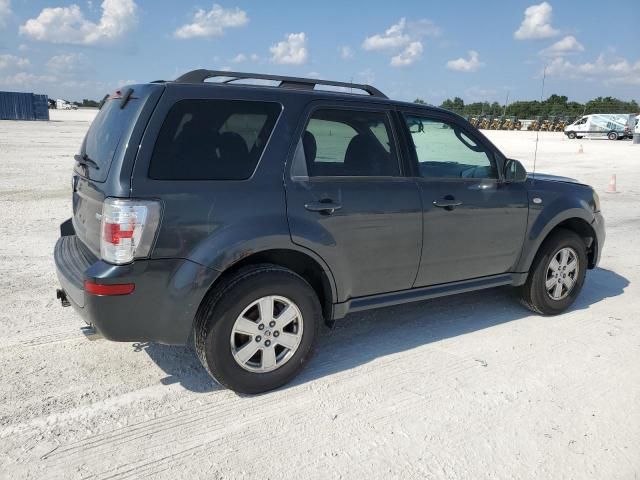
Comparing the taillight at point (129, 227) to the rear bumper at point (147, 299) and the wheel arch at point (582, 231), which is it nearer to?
the rear bumper at point (147, 299)

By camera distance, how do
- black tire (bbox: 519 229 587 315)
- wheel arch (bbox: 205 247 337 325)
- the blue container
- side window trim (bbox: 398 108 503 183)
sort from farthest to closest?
the blue container < black tire (bbox: 519 229 587 315) < side window trim (bbox: 398 108 503 183) < wheel arch (bbox: 205 247 337 325)

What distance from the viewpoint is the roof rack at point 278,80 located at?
329 centimetres

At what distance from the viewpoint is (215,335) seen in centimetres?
316

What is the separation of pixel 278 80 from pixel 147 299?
66.1 inches

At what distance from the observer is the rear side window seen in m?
3.02

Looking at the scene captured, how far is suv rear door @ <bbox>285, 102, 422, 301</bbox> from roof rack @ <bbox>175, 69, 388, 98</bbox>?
0.81 feet

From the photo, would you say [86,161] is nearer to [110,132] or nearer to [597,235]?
[110,132]

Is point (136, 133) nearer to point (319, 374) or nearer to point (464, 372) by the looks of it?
point (319, 374)

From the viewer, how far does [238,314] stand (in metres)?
3.20

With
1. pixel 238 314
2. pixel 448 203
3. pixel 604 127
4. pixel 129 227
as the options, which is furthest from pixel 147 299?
pixel 604 127

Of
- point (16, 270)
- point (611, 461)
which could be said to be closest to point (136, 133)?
point (611, 461)

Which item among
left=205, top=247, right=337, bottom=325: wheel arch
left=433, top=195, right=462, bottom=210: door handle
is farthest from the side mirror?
left=205, top=247, right=337, bottom=325: wheel arch

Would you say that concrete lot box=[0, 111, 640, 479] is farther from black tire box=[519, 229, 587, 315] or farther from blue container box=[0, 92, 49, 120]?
blue container box=[0, 92, 49, 120]

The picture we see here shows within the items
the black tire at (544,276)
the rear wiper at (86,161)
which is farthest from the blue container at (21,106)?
the black tire at (544,276)
